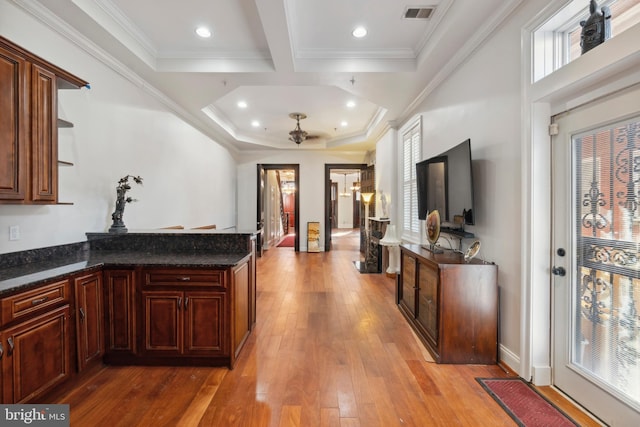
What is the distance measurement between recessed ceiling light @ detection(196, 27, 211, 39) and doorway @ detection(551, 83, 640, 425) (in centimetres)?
330

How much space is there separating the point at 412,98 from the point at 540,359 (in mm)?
3590

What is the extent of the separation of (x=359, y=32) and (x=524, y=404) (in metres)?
3.54

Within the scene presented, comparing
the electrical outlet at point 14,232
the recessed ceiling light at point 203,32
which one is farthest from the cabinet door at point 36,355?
the recessed ceiling light at point 203,32

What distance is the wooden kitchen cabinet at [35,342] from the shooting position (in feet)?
5.36

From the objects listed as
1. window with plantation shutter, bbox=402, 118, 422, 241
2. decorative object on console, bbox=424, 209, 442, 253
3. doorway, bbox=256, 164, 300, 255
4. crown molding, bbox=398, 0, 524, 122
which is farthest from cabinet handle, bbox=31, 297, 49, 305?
doorway, bbox=256, 164, 300, 255

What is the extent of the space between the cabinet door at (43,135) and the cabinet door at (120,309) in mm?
758

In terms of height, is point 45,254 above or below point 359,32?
below

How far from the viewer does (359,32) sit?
3.04 meters

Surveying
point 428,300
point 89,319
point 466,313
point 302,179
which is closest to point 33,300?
point 89,319

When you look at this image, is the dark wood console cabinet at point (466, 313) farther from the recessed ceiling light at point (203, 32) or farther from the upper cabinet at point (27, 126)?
the recessed ceiling light at point (203, 32)

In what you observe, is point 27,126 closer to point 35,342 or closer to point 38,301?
point 38,301

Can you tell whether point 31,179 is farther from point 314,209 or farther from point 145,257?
point 314,209

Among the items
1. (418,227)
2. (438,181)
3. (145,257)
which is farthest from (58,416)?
(418,227)

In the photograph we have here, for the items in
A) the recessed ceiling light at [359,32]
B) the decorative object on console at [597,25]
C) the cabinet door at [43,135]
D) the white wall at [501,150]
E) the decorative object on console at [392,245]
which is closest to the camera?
the decorative object on console at [597,25]
